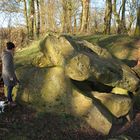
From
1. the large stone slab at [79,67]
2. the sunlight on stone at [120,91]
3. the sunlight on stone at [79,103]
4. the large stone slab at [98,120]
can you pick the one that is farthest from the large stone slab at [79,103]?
the sunlight on stone at [120,91]

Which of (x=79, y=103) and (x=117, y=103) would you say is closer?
(x=79, y=103)

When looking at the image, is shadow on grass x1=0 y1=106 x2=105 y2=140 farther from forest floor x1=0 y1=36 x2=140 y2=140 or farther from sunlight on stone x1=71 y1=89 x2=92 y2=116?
sunlight on stone x1=71 y1=89 x2=92 y2=116

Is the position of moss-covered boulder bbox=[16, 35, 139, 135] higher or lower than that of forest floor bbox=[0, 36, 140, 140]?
higher

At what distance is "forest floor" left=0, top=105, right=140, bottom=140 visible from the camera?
8.84 meters

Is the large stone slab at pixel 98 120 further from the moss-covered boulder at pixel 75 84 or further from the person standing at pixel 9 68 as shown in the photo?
the person standing at pixel 9 68

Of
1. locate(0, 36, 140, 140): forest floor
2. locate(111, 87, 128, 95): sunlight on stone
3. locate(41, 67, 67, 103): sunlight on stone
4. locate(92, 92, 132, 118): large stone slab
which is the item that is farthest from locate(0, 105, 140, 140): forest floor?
locate(111, 87, 128, 95): sunlight on stone

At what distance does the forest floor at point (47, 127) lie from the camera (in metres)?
8.84

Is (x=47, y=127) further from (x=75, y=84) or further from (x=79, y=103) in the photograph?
(x=75, y=84)

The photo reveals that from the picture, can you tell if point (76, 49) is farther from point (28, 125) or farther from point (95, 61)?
point (28, 125)

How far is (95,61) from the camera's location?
10.4 m

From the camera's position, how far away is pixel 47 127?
9297 millimetres

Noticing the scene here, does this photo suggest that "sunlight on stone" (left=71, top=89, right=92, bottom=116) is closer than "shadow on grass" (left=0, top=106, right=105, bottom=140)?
No

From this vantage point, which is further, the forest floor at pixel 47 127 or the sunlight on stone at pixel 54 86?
the sunlight on stone at pixel 54 86

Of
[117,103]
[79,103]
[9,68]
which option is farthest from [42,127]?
[117,103]
